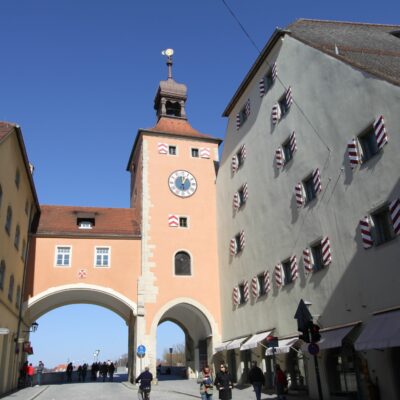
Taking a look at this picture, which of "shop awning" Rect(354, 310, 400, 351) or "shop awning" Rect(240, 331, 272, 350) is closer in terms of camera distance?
"shop awning" Rect(354, 310, 400, 351)

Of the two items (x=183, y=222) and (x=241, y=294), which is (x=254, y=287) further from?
(x=183, y=222)

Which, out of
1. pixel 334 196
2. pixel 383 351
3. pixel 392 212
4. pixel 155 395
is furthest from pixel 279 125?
pixel 155 395

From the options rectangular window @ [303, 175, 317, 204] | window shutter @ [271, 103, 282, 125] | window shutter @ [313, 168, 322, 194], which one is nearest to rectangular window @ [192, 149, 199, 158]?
window shutter @ [271, 103, 282, 125]

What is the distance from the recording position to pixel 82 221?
33281 mm

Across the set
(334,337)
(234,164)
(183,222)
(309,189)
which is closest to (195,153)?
(183,222)

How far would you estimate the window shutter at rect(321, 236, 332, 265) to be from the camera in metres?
18.8

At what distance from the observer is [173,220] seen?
108ft

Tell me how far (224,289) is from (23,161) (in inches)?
563

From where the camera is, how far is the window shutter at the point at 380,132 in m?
16.1

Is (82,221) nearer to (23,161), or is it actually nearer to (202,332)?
(23,161)

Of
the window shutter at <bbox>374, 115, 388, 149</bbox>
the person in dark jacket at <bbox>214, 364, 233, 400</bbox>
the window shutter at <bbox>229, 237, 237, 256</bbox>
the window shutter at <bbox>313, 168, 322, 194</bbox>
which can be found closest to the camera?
the person in dark jacket at <bbox>214, 364, 233, 400</bbox>

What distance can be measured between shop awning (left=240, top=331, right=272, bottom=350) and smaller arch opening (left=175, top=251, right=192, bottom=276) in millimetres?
7990

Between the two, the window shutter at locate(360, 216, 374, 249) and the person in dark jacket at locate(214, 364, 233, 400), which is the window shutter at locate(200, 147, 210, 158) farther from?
the person in dark jacket at locate(214, 364, 233, 400)

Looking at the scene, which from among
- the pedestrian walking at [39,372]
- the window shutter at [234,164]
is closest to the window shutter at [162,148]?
the window shutter at [234,164]
